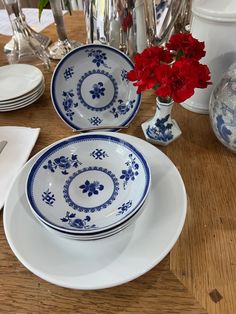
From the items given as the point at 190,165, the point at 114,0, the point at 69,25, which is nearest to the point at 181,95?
the point at 190,165

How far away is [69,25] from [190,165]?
24.3 inches

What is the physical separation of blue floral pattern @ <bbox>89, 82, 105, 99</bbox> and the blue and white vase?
10cm

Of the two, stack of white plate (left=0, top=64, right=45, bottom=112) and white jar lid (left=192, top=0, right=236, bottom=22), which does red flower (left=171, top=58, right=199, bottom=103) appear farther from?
stack of white plate (left=0, top=64, right=45, bottom=112)

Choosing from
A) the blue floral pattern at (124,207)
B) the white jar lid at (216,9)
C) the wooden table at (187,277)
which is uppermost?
the white jar lid at (216,9)

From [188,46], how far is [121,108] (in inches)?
6.5

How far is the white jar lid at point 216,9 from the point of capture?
0.44 metres

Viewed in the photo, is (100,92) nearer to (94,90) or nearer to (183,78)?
(94,90)

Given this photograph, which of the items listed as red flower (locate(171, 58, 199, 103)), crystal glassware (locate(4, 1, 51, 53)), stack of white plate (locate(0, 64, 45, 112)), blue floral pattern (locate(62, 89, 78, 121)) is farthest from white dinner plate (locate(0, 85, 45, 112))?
red flower (locate(171, 58, 199, 103))

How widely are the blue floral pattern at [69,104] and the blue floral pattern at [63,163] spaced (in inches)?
4.2

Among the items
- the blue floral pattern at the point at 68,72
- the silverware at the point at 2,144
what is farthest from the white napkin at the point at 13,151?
the blue floral pattern at the point at 68,72

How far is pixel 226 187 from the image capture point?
436 mm

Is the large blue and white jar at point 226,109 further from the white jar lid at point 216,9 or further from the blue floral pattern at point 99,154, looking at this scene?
the blue floral pattern at point 99,154

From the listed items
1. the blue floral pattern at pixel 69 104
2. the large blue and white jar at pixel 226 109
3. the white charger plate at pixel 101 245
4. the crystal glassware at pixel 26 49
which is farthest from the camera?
the crystal glassware at pixel 26 49

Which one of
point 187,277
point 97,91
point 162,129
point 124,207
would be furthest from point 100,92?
point 187,277
